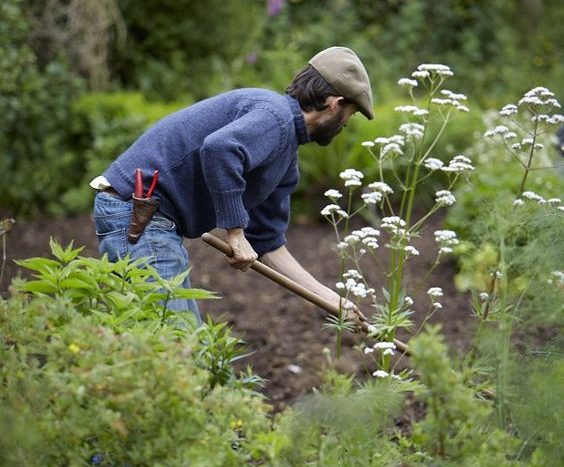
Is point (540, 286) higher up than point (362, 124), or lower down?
higher up

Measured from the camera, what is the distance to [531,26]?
14594mm

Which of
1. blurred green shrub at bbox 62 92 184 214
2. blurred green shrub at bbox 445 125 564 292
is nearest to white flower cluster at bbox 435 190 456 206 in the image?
blurred green shrub at bbox 445 125 564 292

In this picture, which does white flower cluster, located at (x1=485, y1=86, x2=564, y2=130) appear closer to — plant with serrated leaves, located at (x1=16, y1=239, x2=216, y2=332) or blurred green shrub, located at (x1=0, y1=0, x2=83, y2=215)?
plant with serrated leaves, located at (x1=16, y1=239, x2=216, y2=332)

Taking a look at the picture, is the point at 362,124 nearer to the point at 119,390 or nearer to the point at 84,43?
the point at 84,43

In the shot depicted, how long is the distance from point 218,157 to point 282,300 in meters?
3.35

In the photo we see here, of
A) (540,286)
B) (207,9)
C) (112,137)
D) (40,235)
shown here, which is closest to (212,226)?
(540,286)

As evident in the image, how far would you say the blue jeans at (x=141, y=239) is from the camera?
372 centimetres

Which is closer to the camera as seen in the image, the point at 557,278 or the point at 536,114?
the point at 557,278

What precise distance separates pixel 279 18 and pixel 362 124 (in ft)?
9.96

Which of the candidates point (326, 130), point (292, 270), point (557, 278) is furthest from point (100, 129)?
point (557, 278)

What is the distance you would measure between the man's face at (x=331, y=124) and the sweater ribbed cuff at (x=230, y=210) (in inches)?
19.4

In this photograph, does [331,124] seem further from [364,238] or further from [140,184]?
[140,184]

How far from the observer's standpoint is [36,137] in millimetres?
8844

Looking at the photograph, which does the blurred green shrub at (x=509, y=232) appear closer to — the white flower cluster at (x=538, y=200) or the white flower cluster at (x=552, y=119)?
the white flower cluster at (x=538, y=200)
